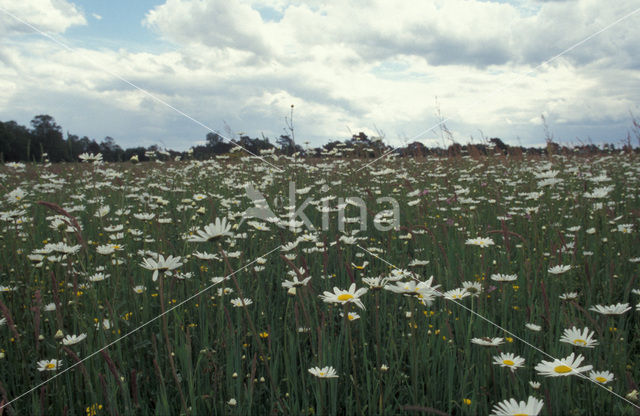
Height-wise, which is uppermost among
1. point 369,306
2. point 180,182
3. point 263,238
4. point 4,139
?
point 4,139

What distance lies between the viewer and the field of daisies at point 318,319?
156 centimetres

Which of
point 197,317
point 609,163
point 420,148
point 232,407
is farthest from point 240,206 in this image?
point 609,163

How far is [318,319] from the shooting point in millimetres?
2248

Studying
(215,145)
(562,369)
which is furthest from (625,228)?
(215,145)

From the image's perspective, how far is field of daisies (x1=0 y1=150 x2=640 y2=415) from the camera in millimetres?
1556

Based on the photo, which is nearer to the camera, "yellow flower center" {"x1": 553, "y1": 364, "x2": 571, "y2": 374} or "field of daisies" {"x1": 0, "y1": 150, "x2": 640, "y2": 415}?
"yellow flower center" {"x1": 553, "y1": 364, "x2": 571, "y2": 374}

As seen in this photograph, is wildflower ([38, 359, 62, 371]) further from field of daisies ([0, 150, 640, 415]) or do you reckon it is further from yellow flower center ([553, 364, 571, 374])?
yellow flower center ([553, 364, 571, 374])

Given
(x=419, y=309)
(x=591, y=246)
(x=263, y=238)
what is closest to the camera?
(x=419, y=309)

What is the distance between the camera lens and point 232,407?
158 centimetres

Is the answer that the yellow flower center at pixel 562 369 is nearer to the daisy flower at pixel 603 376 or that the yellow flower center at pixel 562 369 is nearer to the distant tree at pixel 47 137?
the daisy flower at pixel 603 376

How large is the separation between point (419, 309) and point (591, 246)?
2037mm

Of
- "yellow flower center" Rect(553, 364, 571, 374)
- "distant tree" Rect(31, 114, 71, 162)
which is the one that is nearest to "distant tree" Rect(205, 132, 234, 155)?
"distant tree" Rect(31, 114, 71, 162)

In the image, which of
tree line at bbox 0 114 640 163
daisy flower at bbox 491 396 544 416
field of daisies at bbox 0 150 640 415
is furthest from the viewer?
tree line at bbox 0 114 640 163

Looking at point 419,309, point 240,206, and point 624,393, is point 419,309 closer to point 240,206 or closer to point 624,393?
point 624,393
